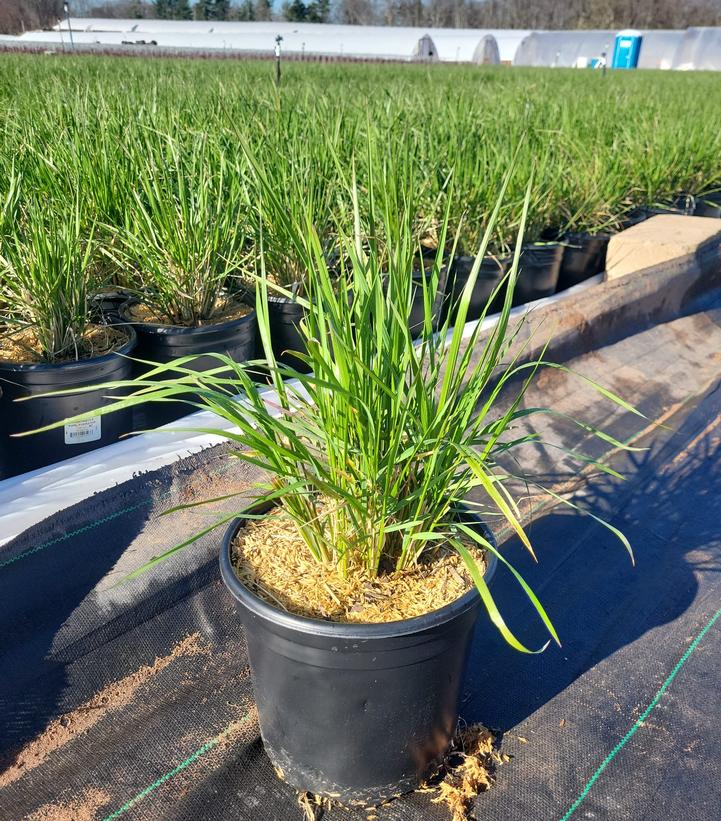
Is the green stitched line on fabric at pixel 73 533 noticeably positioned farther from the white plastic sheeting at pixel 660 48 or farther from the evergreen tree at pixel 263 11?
the evergreen tree at pixel 263 11

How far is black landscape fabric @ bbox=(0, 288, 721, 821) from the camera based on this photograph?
40.7 inches

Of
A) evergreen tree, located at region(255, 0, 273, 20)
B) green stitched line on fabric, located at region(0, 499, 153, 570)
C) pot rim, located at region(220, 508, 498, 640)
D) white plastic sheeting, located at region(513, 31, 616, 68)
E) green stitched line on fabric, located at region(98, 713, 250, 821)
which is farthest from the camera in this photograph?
evergreen tree, located at region(255, 0, 273, 20)

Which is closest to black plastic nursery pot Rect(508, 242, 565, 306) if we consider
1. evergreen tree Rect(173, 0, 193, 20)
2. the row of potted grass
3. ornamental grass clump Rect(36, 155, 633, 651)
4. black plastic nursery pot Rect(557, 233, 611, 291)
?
black plastic nursery pot Rect(557, 233, 611, 291)

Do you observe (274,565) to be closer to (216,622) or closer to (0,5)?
(216,622)

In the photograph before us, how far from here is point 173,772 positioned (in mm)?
1060

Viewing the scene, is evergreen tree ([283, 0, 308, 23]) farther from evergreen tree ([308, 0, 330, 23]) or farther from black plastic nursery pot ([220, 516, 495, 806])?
black plastic nursery pot ([220, 516, 495, 806])

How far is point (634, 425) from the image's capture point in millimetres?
2184

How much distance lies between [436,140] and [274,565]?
2.42 metres

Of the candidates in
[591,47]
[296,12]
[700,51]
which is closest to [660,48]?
[700,51]

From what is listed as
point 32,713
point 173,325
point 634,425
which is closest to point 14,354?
point 173,325

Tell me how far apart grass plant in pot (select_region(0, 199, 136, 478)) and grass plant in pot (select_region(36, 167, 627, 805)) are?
681 mm

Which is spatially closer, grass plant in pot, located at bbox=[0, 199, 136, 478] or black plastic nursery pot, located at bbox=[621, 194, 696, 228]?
grass plant in pot, located at bbox=[0, 199, 136, 478]

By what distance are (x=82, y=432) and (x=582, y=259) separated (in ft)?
8.76

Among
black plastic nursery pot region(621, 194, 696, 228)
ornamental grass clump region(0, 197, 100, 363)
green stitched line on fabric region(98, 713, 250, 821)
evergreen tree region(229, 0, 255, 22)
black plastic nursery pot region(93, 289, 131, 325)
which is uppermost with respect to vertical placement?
evergreen tree region(229, 0, 255, 22)
